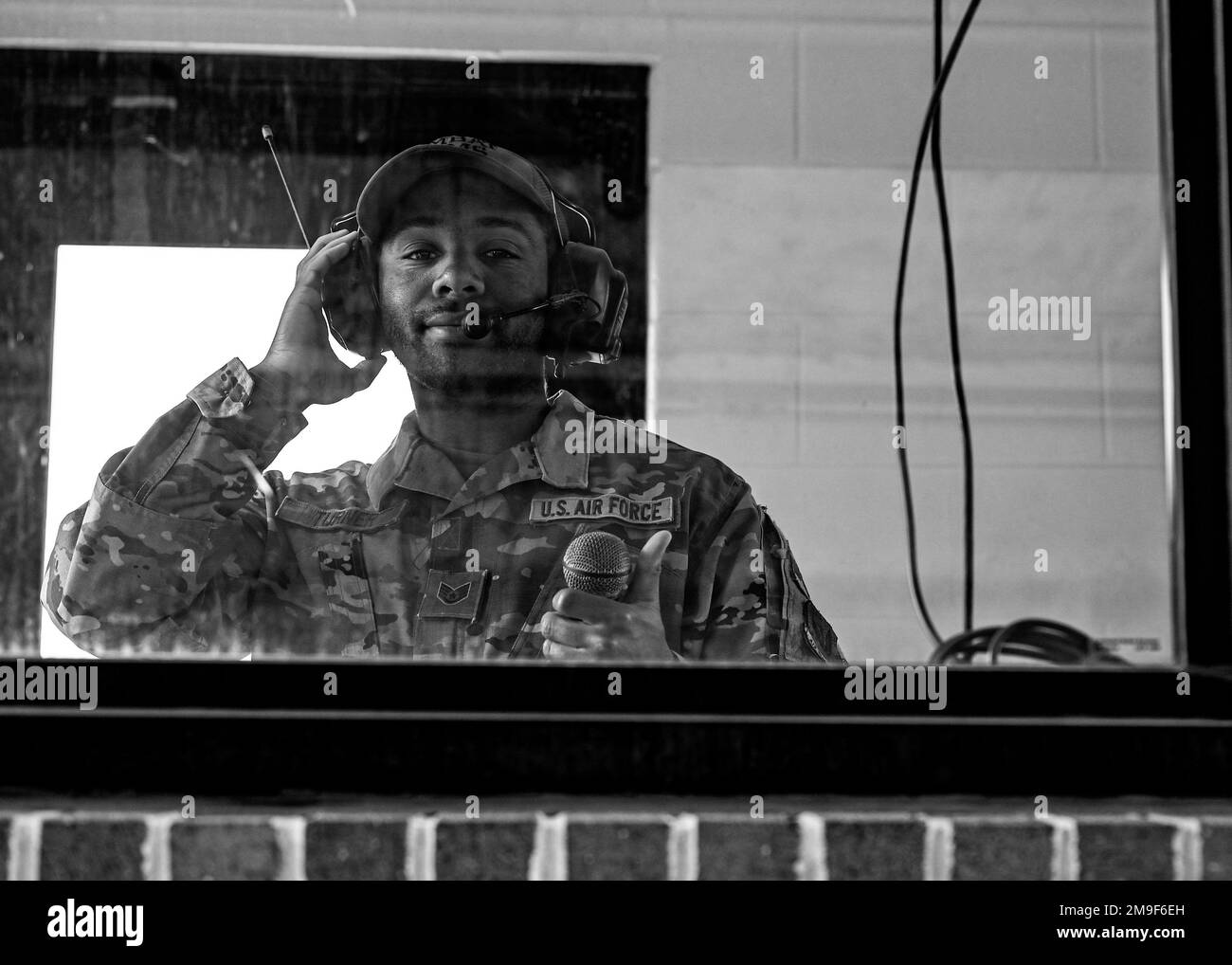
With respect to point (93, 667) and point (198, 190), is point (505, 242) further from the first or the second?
point (93, 667)

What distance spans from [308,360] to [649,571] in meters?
0.30

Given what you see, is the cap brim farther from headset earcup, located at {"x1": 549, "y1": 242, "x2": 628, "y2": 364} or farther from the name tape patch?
the name tape patch

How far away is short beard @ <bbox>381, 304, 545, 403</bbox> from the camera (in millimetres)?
796

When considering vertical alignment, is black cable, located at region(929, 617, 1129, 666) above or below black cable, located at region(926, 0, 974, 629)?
below

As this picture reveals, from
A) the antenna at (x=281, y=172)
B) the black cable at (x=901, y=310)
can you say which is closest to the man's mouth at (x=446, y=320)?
the antenna at (x=281, y=172)

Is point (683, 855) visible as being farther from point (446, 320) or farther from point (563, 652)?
point (446, 320)

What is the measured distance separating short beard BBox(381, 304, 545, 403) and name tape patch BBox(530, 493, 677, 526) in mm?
91

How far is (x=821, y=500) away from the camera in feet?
2.59

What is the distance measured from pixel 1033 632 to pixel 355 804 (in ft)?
1.63

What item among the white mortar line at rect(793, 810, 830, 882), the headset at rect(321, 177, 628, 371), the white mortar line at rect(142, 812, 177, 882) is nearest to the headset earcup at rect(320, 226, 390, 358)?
the headset at rect(321, 177, 628, 371)

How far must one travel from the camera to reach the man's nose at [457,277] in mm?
808

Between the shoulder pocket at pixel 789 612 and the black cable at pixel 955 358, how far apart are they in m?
0.11

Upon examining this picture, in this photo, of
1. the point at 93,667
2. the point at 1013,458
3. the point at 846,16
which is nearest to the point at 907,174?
the point at 846,16

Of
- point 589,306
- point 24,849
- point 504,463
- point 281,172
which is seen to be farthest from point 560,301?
point 24,849
